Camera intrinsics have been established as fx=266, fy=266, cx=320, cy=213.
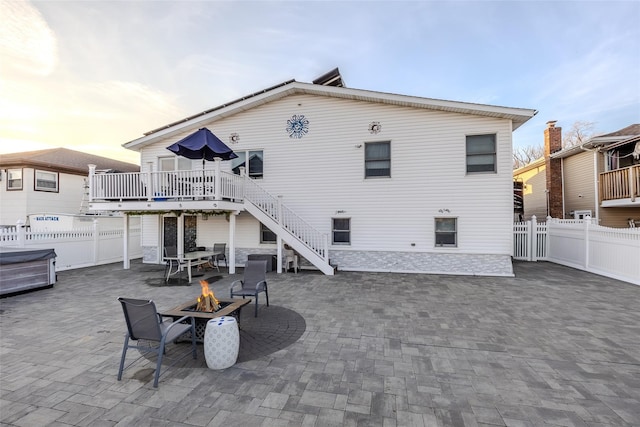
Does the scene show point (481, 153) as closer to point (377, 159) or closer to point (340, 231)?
point (377, 159)

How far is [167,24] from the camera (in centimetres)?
955

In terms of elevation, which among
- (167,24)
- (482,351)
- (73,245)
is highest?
(167,24)

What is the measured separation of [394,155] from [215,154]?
659 centimetres

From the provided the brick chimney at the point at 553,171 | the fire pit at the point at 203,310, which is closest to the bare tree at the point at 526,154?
the brick chimney at the point at 553,171

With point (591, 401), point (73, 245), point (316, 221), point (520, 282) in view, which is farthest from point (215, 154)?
point (520, 282)

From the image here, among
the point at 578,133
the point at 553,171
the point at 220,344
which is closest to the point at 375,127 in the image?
the point at 220,344

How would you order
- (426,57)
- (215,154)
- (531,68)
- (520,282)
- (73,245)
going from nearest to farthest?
(520,282), (215,154), (73,245), (426,57), (531,68)

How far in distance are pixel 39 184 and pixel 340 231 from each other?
17.7m

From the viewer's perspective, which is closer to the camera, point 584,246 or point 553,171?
point 584,246

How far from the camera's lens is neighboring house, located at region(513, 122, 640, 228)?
11.9 meters

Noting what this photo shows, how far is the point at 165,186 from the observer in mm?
9453

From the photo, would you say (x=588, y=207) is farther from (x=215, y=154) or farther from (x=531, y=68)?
(x=215, y=154)

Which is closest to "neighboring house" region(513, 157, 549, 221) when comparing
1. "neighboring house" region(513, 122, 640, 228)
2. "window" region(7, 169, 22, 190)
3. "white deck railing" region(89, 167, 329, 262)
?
"neighboring house" region(513, 122, 640, 228)

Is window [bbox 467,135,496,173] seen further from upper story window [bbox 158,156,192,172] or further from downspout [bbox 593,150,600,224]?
upper story window [bbox 158,156,192,172]
